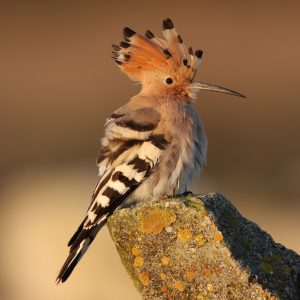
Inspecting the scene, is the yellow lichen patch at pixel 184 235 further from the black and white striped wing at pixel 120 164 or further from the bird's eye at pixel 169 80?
the bird's eye at pixel 169 80

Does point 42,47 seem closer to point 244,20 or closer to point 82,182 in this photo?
point 244,20

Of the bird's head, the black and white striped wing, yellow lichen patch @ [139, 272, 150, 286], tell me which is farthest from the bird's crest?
yellow lichen patch @ [139, 272, 150, 286]

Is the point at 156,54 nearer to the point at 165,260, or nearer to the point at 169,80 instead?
the point at 169,80

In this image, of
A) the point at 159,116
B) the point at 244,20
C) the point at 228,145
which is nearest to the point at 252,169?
the point at 228,145

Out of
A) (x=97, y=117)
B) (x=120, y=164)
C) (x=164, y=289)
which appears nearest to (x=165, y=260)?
(x=164, y=289)

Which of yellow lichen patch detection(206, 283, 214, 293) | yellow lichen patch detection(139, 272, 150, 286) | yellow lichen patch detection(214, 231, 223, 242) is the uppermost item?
yellow lichen patch detection(214, 231, 223, 242)

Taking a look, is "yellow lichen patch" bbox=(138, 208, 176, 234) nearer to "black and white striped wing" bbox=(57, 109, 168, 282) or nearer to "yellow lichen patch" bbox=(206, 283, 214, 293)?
Answer: "yellow lichen patch" bbox=(206, 283, 214, 293)
